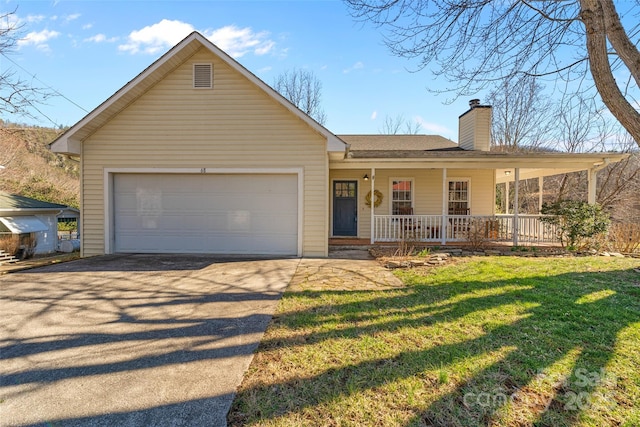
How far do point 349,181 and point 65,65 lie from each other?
10303mm

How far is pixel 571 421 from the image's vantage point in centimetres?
211

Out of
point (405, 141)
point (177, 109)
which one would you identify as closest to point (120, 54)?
point (177, 109)

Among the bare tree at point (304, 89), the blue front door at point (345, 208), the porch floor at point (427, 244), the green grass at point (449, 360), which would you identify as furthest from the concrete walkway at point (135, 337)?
the bare tree at point (304, 89)

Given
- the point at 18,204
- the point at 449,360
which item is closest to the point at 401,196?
the point at 449,360

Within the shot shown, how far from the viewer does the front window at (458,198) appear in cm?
1192

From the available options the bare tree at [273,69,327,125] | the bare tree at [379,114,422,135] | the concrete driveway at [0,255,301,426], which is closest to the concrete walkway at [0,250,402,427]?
the concrete driveway at [0,255,301,426]

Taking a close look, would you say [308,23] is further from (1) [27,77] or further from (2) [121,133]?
(1) [27,77]

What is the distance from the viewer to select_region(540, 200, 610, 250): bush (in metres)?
8.68

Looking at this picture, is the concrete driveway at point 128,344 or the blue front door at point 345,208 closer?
the concrete driveway at point 128,344

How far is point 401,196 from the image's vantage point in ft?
38.9

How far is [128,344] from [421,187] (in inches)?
416

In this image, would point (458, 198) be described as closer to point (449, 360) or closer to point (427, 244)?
point (427, 244)

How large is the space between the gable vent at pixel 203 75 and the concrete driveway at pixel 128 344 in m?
5.16

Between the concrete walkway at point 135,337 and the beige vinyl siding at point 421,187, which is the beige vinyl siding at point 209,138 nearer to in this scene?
the concrete walkway at point 135,337
